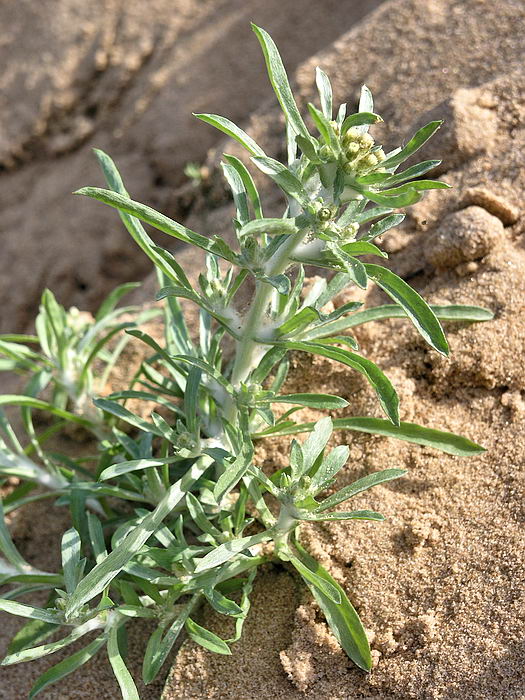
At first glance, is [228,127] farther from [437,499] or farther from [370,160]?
[437,499]

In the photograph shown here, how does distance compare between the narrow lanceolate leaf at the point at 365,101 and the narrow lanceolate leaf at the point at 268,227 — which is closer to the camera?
the narrow lanceolate leaf at the point at 268,227

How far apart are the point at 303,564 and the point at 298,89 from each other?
6.48 feet

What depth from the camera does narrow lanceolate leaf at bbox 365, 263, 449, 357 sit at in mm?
1548

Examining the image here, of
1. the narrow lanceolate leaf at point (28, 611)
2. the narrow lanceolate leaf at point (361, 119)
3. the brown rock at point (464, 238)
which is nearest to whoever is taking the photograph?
the narrow lanceolate leaf at point (361, 119)

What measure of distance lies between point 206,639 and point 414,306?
37.4 inches

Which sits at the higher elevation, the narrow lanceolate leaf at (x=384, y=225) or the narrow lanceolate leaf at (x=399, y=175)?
the narrow lanceolate leaf at (x=399, y=175)

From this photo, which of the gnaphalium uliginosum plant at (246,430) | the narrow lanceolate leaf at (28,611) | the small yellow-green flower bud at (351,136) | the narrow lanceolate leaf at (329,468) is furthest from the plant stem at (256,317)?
the narrow lanceolate leaf at (28,611)

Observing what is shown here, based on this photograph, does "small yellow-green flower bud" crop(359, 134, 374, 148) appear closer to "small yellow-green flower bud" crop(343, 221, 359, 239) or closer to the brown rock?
"small yellow-green flower bud" crop(343, 221, 359, 239)

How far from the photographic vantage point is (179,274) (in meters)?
1.84

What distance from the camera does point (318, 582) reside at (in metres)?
1.69

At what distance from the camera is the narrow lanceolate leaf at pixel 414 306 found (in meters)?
1.55

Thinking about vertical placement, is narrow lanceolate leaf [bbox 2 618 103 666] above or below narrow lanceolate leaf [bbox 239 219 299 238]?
below

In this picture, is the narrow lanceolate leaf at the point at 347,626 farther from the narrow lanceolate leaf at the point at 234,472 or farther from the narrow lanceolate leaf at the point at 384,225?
the narrow lanceolate leaf at the point at 384,225

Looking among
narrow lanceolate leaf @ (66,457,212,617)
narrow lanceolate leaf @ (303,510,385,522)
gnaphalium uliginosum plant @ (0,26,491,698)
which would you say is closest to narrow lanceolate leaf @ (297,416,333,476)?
gnaphalium uliginosum plant @ (0,26,491,698)
